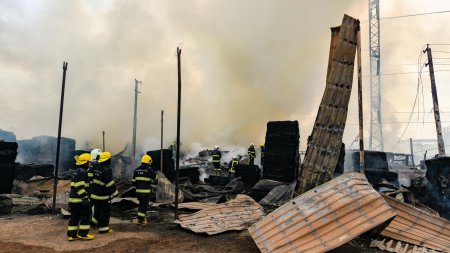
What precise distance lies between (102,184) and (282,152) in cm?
597

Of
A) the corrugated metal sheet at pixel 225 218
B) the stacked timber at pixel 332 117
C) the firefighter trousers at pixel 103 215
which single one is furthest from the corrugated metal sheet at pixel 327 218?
the firefighter trousers at pixel 103 215

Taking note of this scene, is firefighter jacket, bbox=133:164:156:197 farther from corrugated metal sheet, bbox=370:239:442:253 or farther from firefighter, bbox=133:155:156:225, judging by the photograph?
corrugated metal sheet, bbox=370:239:442:253

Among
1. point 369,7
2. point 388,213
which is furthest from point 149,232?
point 369,7

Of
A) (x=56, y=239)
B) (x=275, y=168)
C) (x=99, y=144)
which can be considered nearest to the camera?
(x=56, y=239)

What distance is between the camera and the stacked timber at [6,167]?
34.7 feet

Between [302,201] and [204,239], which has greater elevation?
[302,201]

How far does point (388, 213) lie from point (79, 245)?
528 centimetres

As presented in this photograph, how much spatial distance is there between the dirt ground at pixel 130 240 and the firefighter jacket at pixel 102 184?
81cm

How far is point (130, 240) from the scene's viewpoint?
20.7ft

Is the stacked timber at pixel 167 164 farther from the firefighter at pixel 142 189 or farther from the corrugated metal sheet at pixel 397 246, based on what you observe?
the corrugated metal sheet at pixel 397 246

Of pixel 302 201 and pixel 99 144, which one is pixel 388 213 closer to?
pixel 302 201

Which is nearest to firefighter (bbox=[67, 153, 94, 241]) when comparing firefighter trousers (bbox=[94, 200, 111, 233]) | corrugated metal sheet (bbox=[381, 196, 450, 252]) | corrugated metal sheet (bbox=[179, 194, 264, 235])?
firefighter trousers (bbox=[94, 200, 111, 233])

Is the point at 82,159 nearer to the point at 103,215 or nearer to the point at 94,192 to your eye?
the point at 94,192

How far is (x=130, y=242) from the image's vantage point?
20.2ft
